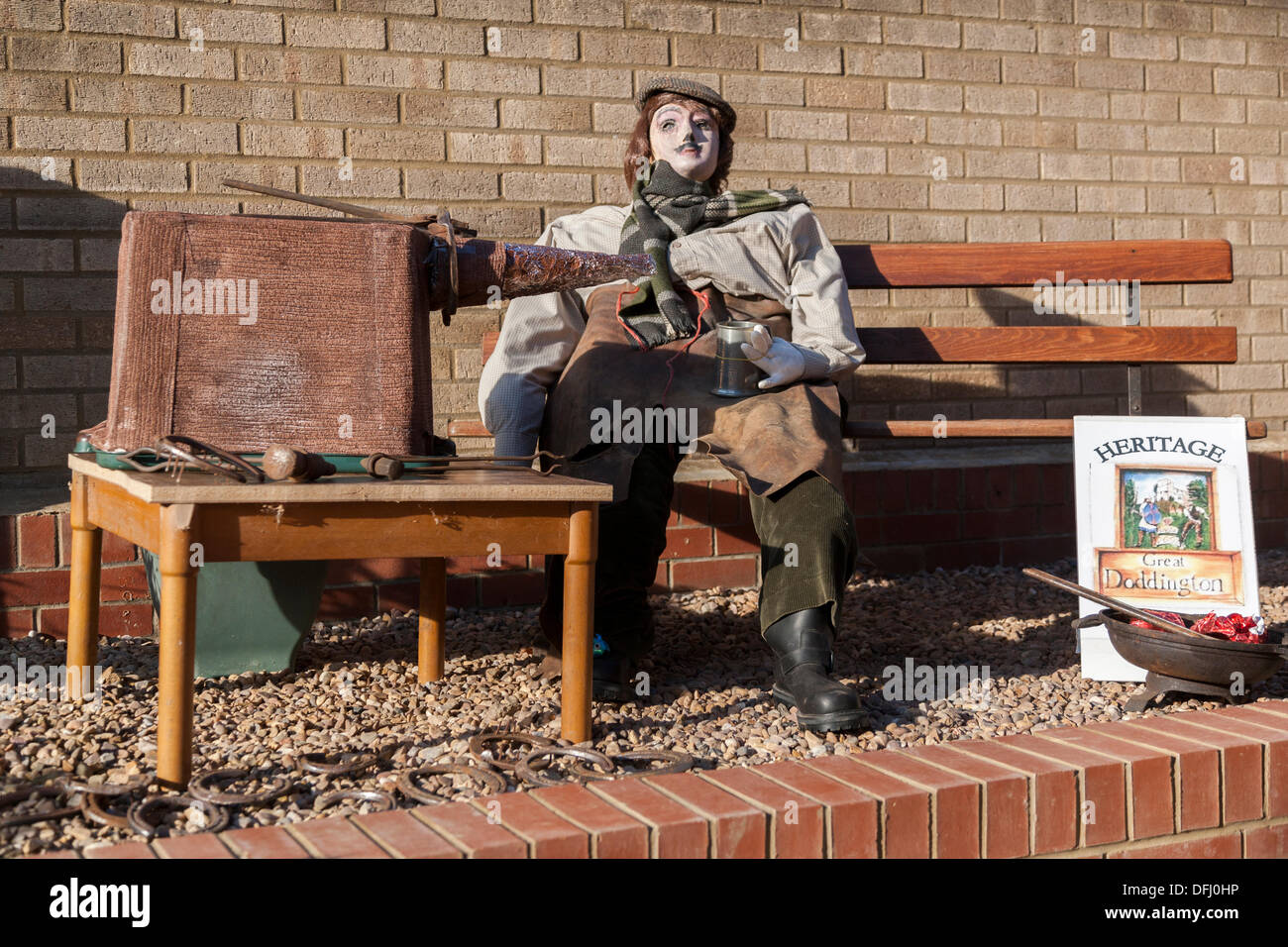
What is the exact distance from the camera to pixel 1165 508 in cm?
301

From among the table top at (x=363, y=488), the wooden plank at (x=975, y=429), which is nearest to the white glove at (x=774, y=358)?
the wooden plank at (x=975, y=429)

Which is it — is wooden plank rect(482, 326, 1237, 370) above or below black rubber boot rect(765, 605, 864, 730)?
above

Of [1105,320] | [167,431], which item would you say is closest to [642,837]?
[167,431]

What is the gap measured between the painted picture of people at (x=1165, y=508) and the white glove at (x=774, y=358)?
926mm

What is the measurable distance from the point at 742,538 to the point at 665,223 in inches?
42.5

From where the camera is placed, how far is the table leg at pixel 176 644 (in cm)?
189

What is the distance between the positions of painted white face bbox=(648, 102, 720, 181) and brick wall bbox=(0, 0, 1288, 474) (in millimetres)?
704

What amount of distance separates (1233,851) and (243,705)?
1976 mm

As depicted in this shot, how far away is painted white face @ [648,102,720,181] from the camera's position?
10.4 feet

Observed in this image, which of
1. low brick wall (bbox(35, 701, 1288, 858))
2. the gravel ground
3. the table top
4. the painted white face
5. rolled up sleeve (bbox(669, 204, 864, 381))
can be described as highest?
the painted white face

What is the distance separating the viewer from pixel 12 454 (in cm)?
339

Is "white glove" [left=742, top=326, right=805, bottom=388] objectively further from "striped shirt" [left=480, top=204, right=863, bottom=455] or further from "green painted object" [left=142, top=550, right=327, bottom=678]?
"green painted object" [left=142, top=550, right=327, bottom=678]

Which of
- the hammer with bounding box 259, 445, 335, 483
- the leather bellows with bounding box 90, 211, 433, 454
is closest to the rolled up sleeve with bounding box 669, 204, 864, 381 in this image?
the leather bellows with bounding box 90, 211, 433, 454

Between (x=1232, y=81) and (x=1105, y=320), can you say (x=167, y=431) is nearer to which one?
(x=1105, y=320)
